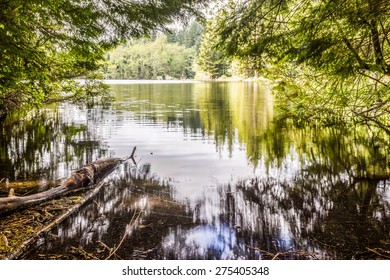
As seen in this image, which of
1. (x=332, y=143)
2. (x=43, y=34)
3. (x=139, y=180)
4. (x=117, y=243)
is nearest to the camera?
(x=117, y=243)

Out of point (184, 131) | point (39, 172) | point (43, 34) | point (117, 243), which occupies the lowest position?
point (117, 243)

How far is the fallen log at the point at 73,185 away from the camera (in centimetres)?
501

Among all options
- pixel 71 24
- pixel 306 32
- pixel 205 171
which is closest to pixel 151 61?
pixel 205 171

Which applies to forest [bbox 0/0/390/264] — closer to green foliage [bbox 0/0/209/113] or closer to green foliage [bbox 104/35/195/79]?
green foliage [bbox 0/0/209/113]

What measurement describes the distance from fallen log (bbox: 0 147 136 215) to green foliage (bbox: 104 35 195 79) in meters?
→ 63.2

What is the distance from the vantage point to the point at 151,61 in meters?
77.5

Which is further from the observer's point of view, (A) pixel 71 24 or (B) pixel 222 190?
(B) pixel 222 190

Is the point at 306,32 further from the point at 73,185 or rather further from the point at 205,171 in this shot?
the point at 73,185

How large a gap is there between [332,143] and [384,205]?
6.11 meters

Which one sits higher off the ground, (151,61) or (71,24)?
(151,61)

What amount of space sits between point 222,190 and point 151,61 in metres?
74.9
